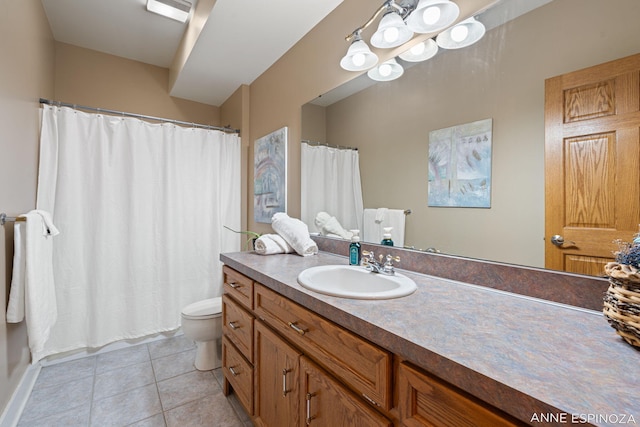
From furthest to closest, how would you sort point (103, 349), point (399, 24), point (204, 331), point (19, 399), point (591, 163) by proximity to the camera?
point (103, 349) → point (204, 331) → point (19, 399) → point (399, 24) → point (591, 163)

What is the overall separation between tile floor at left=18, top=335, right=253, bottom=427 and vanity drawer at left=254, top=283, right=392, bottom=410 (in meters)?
0.88

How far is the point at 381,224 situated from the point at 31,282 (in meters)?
1.83

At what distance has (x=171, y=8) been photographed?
6.81 feet

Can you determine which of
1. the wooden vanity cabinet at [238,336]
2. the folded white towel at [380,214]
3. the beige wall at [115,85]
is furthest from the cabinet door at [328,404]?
the beige wall at [115,85]

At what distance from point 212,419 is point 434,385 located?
147cm

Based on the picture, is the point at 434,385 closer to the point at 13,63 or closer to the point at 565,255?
the point at 565,255

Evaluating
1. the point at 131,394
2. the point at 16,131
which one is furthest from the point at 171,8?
the point at 131,394

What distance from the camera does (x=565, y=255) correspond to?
89 cm

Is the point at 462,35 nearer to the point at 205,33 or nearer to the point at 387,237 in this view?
the point at 387,237

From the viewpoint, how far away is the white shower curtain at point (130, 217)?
6.89 feet

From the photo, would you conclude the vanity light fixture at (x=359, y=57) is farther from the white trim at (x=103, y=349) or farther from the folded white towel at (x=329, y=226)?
the white trim at (x=103, y=349)

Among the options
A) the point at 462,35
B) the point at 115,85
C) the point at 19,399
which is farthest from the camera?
the point at 115,85

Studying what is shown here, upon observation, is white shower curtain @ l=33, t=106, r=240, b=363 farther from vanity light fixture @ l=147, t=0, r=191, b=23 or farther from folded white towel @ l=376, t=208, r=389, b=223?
folded white towel @ l=376, t=208, r=389, b=223

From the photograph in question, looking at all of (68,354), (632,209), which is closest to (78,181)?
(68,354)
